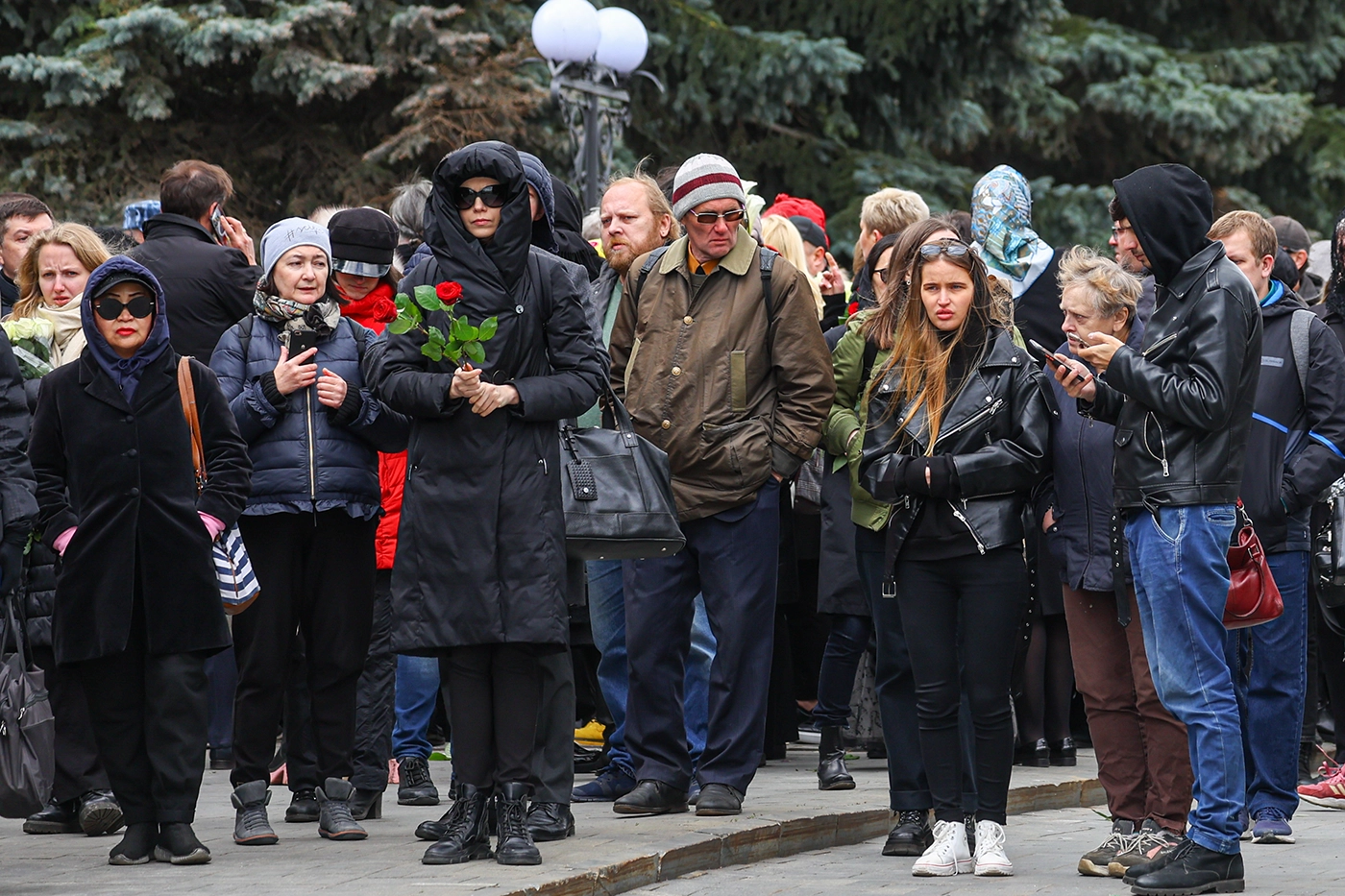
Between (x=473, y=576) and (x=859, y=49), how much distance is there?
49.6 feet

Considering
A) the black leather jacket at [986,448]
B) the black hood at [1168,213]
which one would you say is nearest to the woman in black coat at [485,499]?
the black leather jacket at [986,448]

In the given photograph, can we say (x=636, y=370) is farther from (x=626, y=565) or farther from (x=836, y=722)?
(x=836, y=722)

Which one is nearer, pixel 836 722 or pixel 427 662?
pixel 427 662

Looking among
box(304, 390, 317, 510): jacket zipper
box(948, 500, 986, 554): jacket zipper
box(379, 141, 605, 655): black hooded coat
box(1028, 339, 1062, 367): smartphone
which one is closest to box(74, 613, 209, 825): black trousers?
box(304, 390, 317, 510): jacket zipper

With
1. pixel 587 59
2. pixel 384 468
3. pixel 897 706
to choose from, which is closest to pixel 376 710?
pixel 384 468

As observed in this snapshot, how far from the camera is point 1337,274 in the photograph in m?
8.18

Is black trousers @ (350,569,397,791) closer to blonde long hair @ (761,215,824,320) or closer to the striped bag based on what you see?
the striped bag

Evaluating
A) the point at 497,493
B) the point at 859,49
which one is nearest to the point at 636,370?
the point at 497,493

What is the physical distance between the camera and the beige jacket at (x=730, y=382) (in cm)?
709

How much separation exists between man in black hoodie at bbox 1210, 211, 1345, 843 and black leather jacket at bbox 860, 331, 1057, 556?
4.11 feet

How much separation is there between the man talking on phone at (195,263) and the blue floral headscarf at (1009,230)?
331 centimetres

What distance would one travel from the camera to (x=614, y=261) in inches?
314

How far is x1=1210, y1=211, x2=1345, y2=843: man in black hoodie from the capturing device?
23.6 feet

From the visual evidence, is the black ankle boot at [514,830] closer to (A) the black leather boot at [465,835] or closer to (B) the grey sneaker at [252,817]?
(A) the black leather boot at [465,835]
